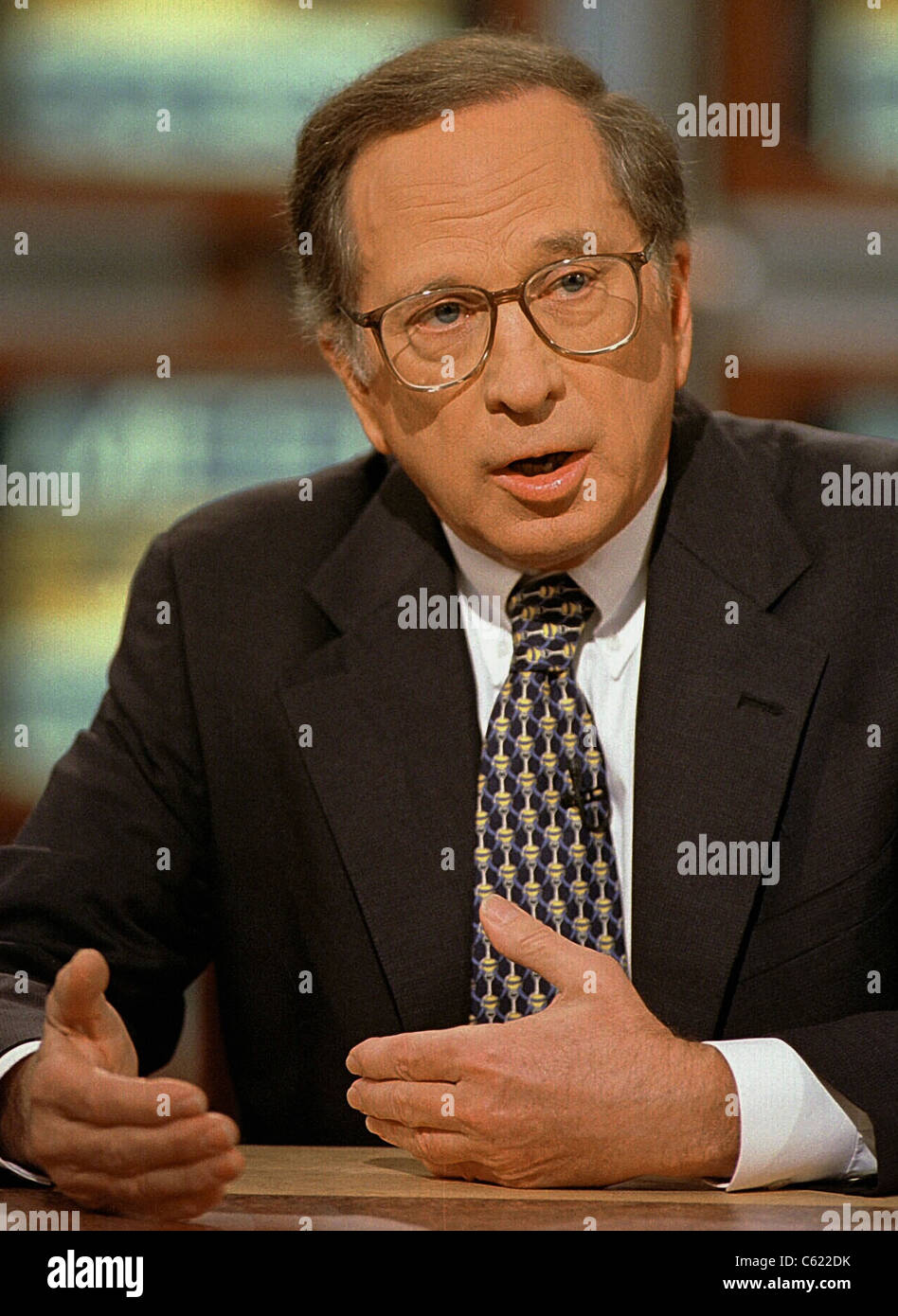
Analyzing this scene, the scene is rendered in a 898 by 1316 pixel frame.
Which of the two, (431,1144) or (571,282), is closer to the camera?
(431,1144)

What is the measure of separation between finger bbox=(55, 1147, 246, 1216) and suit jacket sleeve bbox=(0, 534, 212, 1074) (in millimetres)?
480

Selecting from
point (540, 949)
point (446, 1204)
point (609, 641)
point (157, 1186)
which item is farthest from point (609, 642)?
point (157, 1186)

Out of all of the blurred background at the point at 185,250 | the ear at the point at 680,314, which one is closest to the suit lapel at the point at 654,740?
the ear at the point at 680,314

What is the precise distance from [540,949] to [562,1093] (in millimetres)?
125

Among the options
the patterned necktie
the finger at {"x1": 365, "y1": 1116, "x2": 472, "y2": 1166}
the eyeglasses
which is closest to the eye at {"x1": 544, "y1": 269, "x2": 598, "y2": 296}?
the eyeglasses

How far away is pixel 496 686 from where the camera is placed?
1.80 m

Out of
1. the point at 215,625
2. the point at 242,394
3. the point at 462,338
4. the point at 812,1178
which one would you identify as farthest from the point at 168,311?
the point at 812,1178

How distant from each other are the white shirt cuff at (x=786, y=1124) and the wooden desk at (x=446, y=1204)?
0.02 meters

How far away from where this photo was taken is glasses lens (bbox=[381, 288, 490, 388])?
1657mm

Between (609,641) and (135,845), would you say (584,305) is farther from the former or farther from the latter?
(135,845)

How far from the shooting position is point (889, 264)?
95.2 inches

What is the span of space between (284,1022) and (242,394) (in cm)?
101

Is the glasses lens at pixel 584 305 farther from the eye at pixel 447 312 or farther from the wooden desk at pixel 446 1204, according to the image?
the wooden desk at pixel 446 1204
